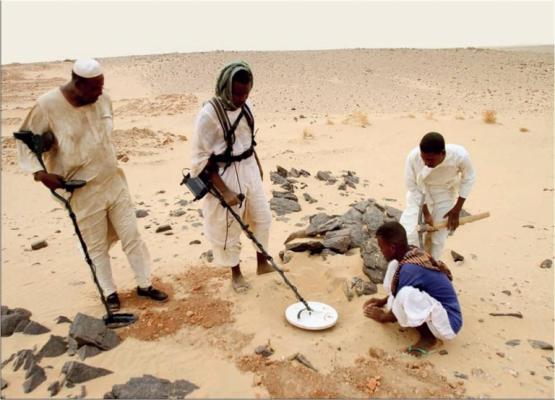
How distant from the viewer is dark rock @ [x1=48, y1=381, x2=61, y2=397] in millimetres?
3131

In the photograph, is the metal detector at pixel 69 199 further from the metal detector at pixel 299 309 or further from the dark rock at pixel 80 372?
the metal detector at pixel 299 309

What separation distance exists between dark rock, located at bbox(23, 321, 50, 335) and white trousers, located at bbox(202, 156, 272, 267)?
147 centimetres

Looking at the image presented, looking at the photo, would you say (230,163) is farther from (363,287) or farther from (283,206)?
(283,206)

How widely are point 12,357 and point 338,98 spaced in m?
19.1

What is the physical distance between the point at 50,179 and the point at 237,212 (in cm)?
143

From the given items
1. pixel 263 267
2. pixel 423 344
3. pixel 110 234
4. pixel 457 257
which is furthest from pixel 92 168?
pixel 457 257

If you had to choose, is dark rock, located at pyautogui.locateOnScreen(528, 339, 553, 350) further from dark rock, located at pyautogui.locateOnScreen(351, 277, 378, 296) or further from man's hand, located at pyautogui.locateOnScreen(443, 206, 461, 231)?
dark rock, located at pyautogui.locateOnScreen(351, 277, 378, 296)

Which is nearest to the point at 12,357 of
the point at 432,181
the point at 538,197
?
the point at 432,181

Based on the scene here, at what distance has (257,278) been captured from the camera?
443 centimetres

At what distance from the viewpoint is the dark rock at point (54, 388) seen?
10.3 ft

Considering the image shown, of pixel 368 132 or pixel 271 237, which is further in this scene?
pixel 368 132

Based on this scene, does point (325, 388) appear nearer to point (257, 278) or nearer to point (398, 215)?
point (257, 278)

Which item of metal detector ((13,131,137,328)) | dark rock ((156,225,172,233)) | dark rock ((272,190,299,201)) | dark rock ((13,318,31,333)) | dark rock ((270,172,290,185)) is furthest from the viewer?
dark rock ((270,172,290,185))

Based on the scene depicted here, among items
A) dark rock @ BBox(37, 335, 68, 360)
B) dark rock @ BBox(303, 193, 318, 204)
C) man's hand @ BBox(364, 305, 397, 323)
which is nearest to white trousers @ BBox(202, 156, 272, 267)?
man's hand @ BBox(364, 305, 397, 323)
